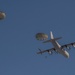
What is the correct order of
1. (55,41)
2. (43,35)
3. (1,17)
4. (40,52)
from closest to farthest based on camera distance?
(1,17) < (43,35) < (55,41) < (40,52)

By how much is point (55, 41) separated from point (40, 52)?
3334cm

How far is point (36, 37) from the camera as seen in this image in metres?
96.8

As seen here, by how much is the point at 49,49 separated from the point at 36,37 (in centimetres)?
6165

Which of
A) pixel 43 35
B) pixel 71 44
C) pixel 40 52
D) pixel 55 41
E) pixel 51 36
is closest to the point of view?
pixel 43 35

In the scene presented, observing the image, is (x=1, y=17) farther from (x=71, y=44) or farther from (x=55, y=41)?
(x=71, y=44)

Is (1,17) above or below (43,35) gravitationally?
above

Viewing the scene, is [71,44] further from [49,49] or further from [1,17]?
[1,17]

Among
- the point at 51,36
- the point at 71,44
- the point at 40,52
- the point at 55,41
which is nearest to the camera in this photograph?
the point at 55,41

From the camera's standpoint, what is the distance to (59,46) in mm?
134125

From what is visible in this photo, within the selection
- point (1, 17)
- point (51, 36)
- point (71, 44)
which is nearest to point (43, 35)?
point (1, 17)

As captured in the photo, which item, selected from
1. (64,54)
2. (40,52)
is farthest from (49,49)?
(64,54)

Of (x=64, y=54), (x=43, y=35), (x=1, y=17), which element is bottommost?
(x=64, y=54)

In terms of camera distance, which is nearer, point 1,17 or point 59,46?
point 1,17

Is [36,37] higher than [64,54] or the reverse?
higher
